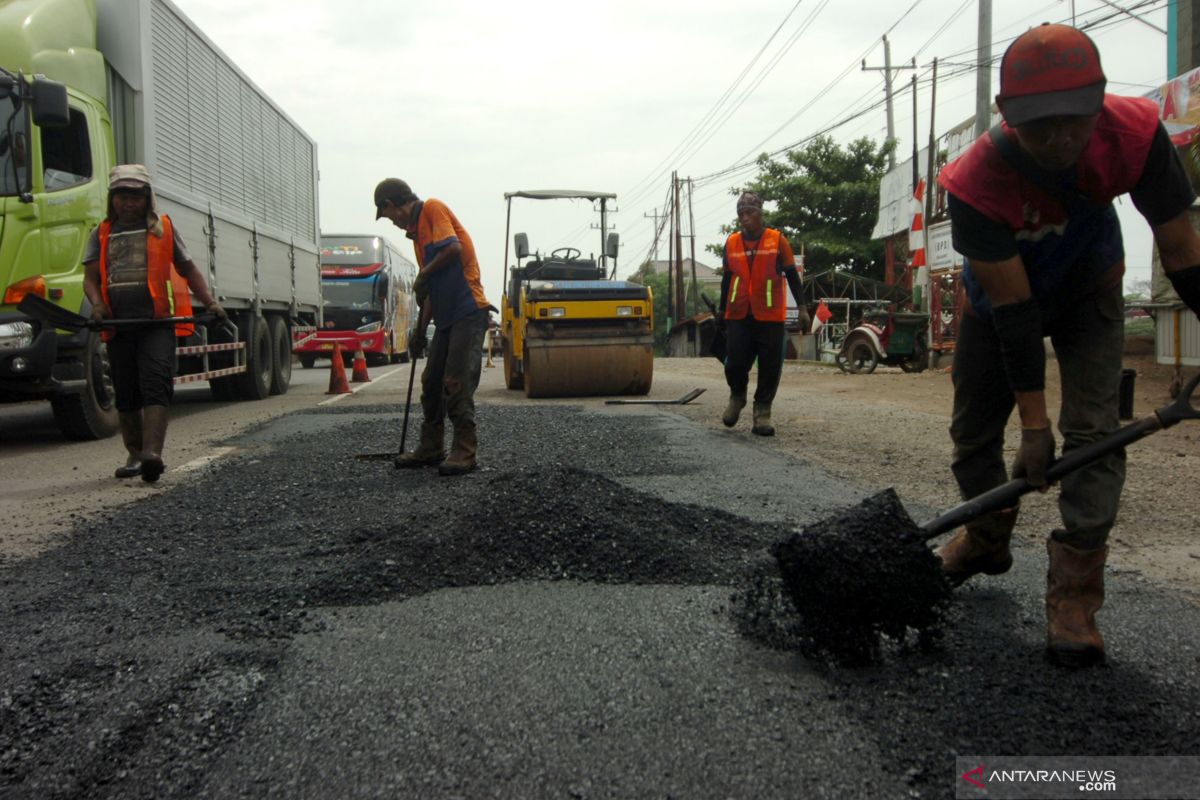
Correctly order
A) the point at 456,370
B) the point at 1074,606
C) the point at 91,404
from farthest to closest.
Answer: the point at 91,404
the point at 456,370
the point at 1074,606

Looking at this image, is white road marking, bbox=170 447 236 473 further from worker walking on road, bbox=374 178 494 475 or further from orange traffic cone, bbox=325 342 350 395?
orange traffic cone, bbox=325 342 350 395

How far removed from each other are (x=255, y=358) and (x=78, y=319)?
22.2 ft

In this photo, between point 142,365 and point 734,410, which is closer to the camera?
point 142,365

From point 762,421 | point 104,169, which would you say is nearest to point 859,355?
point 762,421

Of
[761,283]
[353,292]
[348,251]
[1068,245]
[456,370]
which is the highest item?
[348,251]

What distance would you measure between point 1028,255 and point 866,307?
36.6 m

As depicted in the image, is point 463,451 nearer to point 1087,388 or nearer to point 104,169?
point 1087,388

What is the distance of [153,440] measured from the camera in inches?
256

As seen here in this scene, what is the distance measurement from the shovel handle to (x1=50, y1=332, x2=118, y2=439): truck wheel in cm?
750

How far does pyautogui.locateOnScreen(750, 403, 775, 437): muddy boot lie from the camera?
27.9 ft

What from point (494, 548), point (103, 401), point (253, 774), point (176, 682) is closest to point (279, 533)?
point (494, 548)

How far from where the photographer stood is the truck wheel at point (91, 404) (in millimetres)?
8727

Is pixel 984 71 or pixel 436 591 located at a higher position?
pixel 984 71

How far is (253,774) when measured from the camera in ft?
7.18
